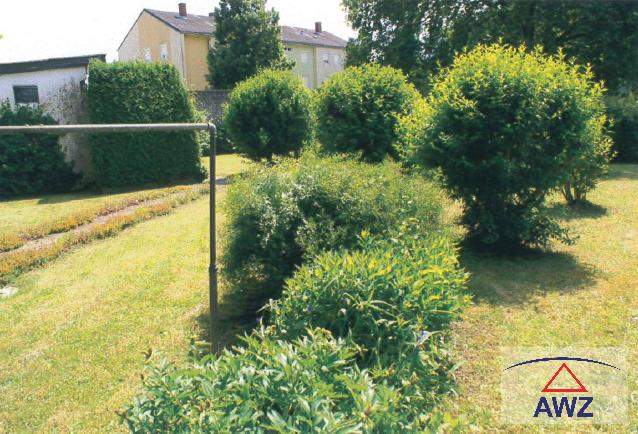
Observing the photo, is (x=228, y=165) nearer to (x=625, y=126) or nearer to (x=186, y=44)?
(x=625, y=126)

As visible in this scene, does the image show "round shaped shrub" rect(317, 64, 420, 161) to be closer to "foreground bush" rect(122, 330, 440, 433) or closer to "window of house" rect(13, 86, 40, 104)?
"foreground bush" rect(122, 330, 440, 433)

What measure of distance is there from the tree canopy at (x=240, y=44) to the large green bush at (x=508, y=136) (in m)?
26.0

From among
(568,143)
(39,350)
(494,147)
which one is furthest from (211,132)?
(568,143)

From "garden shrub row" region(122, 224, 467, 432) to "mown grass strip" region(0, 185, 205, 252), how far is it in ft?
25.3

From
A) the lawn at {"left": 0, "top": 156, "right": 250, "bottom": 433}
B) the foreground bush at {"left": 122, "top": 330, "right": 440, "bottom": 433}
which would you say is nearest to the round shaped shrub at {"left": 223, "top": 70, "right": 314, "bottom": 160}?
the lawn at {"left": 0, "top": 156, "right": 250, "bottom": 433}

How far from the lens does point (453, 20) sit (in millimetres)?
22297

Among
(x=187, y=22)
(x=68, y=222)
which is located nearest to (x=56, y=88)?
(x=68, y=222)

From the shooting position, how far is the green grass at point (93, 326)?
392 centimetres

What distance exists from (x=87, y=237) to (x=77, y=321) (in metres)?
3.99

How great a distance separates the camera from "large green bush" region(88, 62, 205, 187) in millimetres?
14281

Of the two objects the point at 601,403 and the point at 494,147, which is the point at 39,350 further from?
the point at 494,147

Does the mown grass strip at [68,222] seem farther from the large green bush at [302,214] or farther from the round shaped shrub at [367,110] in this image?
the large green bush at [302,214]

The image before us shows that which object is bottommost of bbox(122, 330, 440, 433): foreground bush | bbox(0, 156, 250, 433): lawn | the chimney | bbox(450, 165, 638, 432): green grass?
bbox(0, 156, 250, 433): lawn

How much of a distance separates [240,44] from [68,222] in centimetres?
2424
